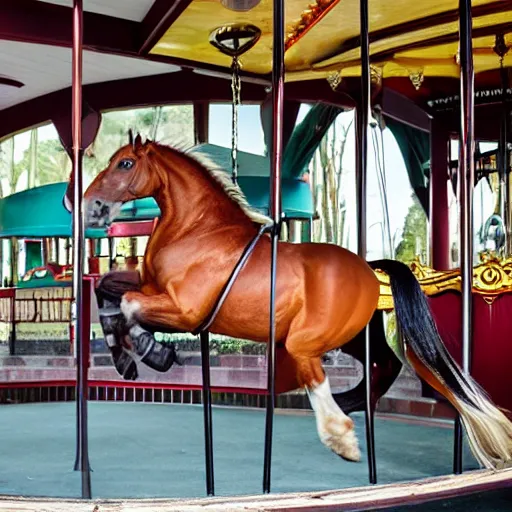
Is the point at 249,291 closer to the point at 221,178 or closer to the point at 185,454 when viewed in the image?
the point at 221,178

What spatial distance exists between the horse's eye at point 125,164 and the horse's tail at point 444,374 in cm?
91

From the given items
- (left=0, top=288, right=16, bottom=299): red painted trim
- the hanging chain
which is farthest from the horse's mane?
(left=0, top=288, right=16, bottom=299): red painted trim

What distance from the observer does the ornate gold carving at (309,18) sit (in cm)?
303

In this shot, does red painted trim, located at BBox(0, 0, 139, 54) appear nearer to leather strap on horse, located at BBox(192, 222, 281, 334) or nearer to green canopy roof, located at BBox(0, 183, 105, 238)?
green canopy roof, located at BBox(0, 183, 105, 238)

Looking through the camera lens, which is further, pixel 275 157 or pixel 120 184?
pixel 120 184

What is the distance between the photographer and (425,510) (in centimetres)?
224

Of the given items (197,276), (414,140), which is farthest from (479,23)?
(197,276)

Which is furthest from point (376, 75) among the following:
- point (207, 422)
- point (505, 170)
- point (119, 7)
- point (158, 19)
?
point (207, 422)

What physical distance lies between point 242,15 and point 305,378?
1729 mm

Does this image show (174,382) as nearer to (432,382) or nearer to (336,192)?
(336,192)

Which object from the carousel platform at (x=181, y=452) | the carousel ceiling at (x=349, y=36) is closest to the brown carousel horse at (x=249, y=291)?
the carousel platform at (x=181, y=452)

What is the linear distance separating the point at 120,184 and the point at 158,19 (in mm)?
1213

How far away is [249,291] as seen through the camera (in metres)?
2.26

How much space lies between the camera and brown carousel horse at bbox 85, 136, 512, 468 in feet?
7.41
